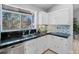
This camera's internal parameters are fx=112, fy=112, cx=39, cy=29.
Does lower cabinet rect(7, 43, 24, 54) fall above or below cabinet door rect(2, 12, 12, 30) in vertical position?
below

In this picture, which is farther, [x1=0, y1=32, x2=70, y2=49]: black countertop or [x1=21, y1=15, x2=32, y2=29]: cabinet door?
[x1=21, y1=15, x2=32, y2=29]: cabinet door

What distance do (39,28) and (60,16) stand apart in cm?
35

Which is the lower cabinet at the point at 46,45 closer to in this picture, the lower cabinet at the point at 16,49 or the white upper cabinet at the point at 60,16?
the lower cabinet at the point at 16,49

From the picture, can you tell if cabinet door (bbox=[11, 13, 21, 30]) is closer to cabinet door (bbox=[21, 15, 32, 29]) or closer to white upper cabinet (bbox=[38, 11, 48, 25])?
cabinet door (bbox=[21, 15, 32, 29])

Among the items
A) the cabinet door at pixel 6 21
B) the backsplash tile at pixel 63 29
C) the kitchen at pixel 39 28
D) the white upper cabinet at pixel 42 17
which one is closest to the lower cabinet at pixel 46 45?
the kitchen at pixel 39 28

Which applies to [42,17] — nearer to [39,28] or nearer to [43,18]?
Result: [43,18]

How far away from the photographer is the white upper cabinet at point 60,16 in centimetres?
158

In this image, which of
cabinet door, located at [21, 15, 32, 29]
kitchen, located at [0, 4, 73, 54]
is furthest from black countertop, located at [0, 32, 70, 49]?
cabinet door, located at [21, 15, 32, 29]

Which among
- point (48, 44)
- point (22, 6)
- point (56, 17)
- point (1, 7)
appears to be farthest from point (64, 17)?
point (1, 7)

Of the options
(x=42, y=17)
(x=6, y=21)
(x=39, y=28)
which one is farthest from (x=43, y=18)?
(x=6, y=21)


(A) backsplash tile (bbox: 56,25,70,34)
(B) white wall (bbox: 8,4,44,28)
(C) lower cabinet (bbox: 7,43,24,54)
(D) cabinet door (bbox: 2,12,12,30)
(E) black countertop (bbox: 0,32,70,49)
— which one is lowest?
(C) lower cabinet (bbox: 7,43,24,54)

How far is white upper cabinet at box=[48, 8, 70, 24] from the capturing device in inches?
62.3

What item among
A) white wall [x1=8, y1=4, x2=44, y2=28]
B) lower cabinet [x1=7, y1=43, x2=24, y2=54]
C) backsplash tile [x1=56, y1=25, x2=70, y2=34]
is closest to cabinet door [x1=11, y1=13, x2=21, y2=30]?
white wall [x1=8, y1=4, x2=44, y2=28]
